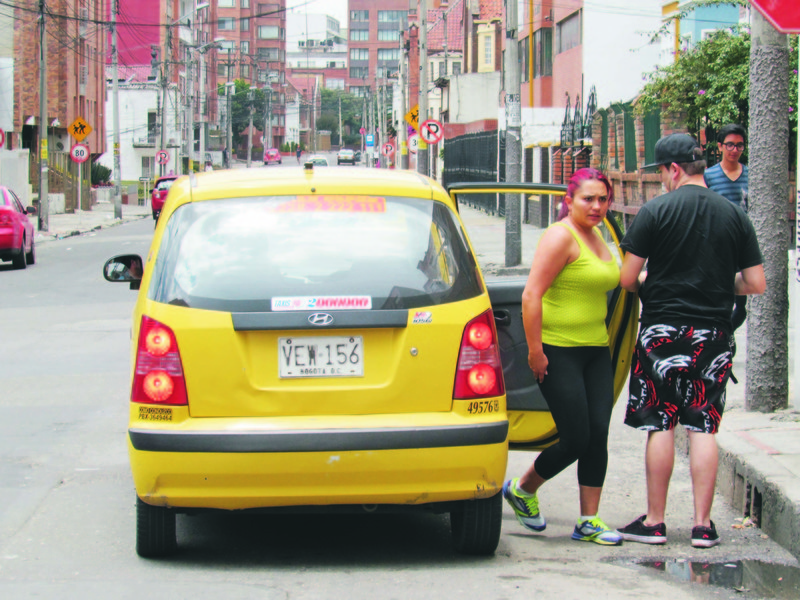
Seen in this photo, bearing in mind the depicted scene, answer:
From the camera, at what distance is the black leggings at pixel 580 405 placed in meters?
4.99

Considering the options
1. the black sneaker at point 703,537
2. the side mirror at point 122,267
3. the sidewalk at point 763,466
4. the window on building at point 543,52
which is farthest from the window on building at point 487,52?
the black sneaker at point 703,537

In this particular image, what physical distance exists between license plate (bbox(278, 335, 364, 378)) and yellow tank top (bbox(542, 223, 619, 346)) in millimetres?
986

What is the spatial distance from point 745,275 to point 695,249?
0.32 metres

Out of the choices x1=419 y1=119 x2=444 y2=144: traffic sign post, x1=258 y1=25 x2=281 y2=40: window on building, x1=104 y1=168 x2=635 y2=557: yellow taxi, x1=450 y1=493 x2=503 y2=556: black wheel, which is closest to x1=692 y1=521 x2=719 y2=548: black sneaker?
x1=450 y1=493 x2=503 y2=556: black wheel

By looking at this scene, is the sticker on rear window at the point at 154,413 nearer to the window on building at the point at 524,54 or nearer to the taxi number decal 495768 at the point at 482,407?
the taxi number decal 495768 at the point at 482,407

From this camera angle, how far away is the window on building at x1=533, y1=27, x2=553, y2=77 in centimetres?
3953

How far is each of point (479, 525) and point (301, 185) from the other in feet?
5.37

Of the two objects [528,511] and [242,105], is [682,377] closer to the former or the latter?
[528,511]

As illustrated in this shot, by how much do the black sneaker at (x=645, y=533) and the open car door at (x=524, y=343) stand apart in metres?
0.56

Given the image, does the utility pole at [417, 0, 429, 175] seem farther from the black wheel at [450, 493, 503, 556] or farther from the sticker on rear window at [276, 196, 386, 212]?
the black wheel at [450, 493, 503, 556]

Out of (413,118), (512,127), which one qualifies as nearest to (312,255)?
(512,127)

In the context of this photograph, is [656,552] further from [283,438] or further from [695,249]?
[283,438]

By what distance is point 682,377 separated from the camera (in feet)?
16.7

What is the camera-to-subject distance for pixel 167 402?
4.43 metres
